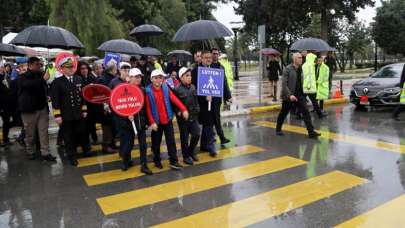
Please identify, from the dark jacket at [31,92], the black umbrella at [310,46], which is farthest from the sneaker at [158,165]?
the black umbrella at [310,46]

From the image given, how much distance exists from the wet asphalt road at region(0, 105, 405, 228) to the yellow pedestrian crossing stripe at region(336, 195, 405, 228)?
11 mm

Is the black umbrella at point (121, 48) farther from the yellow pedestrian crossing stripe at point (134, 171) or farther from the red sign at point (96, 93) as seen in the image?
the yellow pedestrian crossing stripe at point (134, 171)

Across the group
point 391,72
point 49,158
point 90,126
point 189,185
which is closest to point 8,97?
Answer: point 90,126

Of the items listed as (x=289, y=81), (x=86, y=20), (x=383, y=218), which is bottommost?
(x=383, y=218)

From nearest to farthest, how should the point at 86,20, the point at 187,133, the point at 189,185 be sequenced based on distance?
the point at 189,185 → the point at 187,133 → the point at 86,20

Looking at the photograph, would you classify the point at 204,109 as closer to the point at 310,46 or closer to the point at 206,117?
the point at 206,117

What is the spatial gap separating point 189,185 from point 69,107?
268 cm

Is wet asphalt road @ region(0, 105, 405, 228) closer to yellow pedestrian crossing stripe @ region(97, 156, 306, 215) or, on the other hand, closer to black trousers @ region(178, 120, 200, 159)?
yellow pedestrian crossing stripe @ region(97, 156, 306, 215)

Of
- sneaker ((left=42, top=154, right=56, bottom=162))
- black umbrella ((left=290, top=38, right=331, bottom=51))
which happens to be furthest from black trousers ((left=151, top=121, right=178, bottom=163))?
black umbrella ((left=290, top=38, right=331, bottom=51))

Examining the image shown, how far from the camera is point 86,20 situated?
20922 millimetres

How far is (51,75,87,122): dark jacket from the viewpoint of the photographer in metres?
7.10

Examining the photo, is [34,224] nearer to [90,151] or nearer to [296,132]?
[90,151]

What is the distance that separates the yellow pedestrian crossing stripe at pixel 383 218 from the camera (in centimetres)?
456

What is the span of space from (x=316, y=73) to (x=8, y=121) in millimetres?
8438
